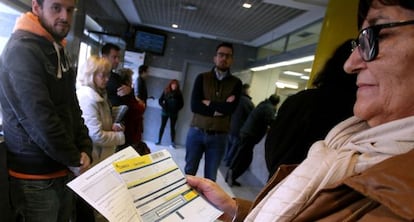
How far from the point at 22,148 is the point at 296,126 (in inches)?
51.9

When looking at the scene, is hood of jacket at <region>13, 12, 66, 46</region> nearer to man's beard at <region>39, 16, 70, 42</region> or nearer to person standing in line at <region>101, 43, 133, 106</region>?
man's beard at <region>39, 16, 70, 42</region>

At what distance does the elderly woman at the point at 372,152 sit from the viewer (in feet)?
1.52

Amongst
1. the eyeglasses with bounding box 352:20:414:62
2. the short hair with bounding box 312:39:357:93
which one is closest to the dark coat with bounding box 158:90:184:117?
the short hair with bounding box 312:39:357:93

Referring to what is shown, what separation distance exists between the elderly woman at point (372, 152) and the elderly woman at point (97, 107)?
5.72 ft

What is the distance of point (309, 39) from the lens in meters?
3.99

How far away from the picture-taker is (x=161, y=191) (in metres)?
0.76

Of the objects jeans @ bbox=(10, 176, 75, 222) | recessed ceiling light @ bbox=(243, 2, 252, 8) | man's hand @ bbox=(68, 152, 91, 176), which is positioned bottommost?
jeans @ bbox=(10, 176, 75, 222)

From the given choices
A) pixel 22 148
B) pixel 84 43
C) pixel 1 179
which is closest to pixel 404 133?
pixel 22 148

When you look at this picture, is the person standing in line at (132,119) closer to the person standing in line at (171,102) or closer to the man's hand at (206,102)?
the man's hand at (206,102)

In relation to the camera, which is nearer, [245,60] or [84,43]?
[84,43]

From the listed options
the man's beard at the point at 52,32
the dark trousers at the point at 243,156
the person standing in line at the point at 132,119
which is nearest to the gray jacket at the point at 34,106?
the man's beard at the point at 52,32

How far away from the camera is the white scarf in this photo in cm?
55

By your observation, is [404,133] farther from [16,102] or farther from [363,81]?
[16,102]

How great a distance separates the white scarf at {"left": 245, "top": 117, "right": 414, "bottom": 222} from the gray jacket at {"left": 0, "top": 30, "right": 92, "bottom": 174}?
1116 mm
